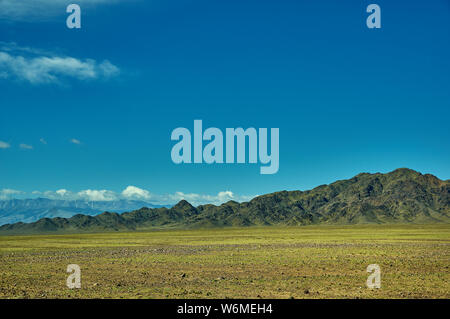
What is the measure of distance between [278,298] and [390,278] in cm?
876

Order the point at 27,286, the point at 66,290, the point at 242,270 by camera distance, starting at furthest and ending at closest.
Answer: the point at 242,270 → the point at 27,286 → the point at 66,290
